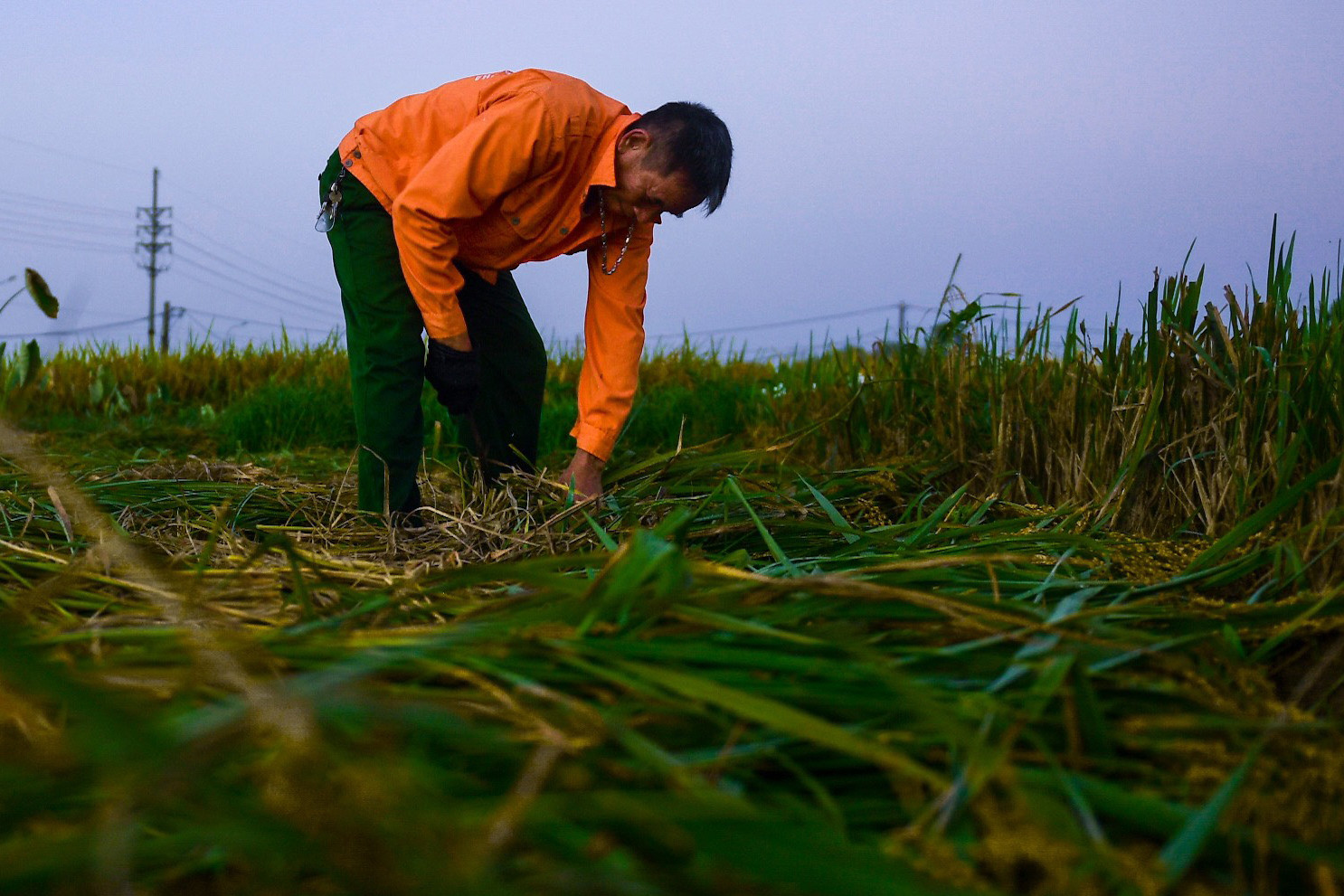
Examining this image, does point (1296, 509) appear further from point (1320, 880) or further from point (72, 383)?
point (72, 383)

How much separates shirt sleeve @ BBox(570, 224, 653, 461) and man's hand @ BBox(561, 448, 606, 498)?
11 centimetres

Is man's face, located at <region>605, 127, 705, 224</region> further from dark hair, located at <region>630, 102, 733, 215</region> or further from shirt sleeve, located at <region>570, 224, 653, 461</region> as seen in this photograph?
shirt sleeve, located at <region>570, 224, 653, 461</region>

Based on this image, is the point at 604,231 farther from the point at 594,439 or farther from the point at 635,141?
the point at 594,439

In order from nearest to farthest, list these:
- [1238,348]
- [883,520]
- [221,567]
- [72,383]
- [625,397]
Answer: [221,567], [1238,348], [883,520], [625,397], [72,383]

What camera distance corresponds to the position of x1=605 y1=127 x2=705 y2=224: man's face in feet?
7.16

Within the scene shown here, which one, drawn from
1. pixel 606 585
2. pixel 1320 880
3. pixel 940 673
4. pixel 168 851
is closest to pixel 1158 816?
pixel 1320 880

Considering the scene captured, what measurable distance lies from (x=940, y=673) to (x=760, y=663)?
19 centimetres

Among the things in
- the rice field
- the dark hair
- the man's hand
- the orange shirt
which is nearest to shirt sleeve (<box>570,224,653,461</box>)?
the orange shirt

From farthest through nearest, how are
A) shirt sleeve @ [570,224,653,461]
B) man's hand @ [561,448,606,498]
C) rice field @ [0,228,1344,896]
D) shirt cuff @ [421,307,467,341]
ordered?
1. shirt sleeve @ [570,224,653,461]
2. man's hand @ [561,448,606,498]
3. shirt cuff @ [421,307,467,341]
4. rice field @ [0,228,1344,896]

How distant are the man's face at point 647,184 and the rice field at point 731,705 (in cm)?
78

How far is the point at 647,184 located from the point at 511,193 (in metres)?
0.38

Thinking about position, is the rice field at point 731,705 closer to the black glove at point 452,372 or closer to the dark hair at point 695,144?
the black glove at point 452,372

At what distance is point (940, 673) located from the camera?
94cm

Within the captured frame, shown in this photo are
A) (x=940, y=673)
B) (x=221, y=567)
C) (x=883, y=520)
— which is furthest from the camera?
(x=883, y=520)
